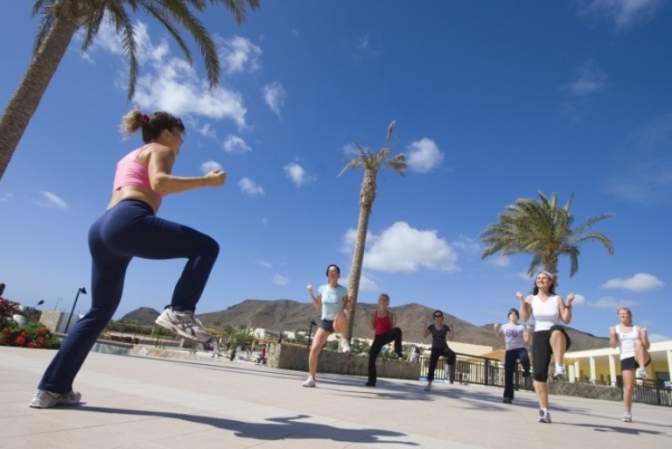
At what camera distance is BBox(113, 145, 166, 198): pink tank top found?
2.72 metres

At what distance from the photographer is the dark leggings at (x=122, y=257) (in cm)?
248

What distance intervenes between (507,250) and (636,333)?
17576 mm

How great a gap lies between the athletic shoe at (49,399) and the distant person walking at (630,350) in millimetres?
7413

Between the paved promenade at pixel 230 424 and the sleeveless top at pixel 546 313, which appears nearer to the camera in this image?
the paved promenade at pixel 230 424

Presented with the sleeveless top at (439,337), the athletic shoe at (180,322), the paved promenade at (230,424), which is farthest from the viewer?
the sleeveless top at (439,337)

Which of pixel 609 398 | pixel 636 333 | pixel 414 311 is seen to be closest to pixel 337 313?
pixel 636 333

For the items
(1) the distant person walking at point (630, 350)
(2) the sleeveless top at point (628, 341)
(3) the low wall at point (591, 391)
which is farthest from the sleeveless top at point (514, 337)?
(3) the low wall at point (591, 391)

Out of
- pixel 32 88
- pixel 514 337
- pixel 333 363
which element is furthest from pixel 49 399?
pixel 333 363

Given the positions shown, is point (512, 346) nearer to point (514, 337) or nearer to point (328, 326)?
point (514, 337)

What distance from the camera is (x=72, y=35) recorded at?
33.2ft

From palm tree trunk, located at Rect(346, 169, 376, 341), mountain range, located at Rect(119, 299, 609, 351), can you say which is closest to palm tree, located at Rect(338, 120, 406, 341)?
palm tree trunk, located at Rect(346, 169, 376, 341)

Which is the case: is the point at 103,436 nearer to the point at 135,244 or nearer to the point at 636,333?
the point at 135,244

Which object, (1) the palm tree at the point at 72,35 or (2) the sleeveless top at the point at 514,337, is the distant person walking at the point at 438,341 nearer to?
(2) the sleeveless top at the point at 514,337

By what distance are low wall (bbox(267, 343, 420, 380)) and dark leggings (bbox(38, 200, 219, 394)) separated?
29.3ft
